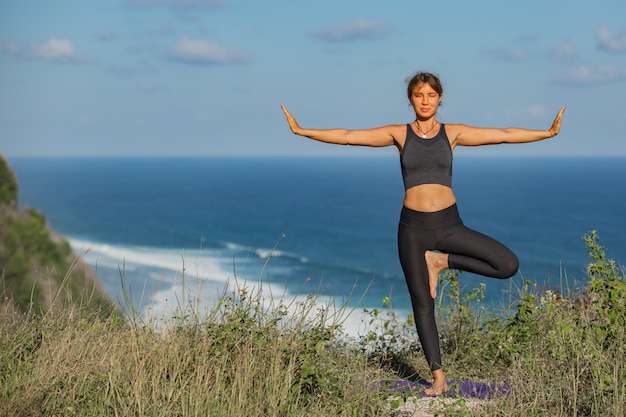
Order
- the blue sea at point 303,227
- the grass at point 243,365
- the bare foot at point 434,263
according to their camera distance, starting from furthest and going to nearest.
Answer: the blue sea at point 303,227 < the bare foot at point 434,263 < the grass at point 243,365

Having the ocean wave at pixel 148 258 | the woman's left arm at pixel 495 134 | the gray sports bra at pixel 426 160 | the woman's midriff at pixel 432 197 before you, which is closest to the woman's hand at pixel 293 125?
the gray sports bra at pixel 426 160

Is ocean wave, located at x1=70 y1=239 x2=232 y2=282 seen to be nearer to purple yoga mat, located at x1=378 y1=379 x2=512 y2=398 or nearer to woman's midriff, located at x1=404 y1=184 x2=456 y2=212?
purple yoga mat, located at x1=378 y1=379 x2=512 y2=398

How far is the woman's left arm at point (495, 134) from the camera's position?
5.49 meters

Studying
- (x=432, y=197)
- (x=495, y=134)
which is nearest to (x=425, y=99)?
(x=495, y=134)

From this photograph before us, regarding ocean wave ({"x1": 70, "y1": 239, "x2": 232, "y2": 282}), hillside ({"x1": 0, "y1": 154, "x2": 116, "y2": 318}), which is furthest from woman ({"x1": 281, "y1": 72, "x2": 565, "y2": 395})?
ocean wave ({"x1": 70, "y1": 239, "x2": 232, "y2": 282})

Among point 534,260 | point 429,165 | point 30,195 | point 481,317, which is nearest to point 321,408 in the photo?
point 429,165

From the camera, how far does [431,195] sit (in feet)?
17.7

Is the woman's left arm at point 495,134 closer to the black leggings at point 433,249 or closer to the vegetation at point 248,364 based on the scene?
the black leggings at point 433,249

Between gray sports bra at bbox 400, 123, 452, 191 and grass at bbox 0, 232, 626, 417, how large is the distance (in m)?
1.07

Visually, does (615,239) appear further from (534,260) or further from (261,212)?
(261,212)

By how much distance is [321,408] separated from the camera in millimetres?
4863

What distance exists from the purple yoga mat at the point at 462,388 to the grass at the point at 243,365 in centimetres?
18

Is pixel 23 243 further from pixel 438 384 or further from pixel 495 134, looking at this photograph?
pixel 495 134

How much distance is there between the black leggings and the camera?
5.44m
